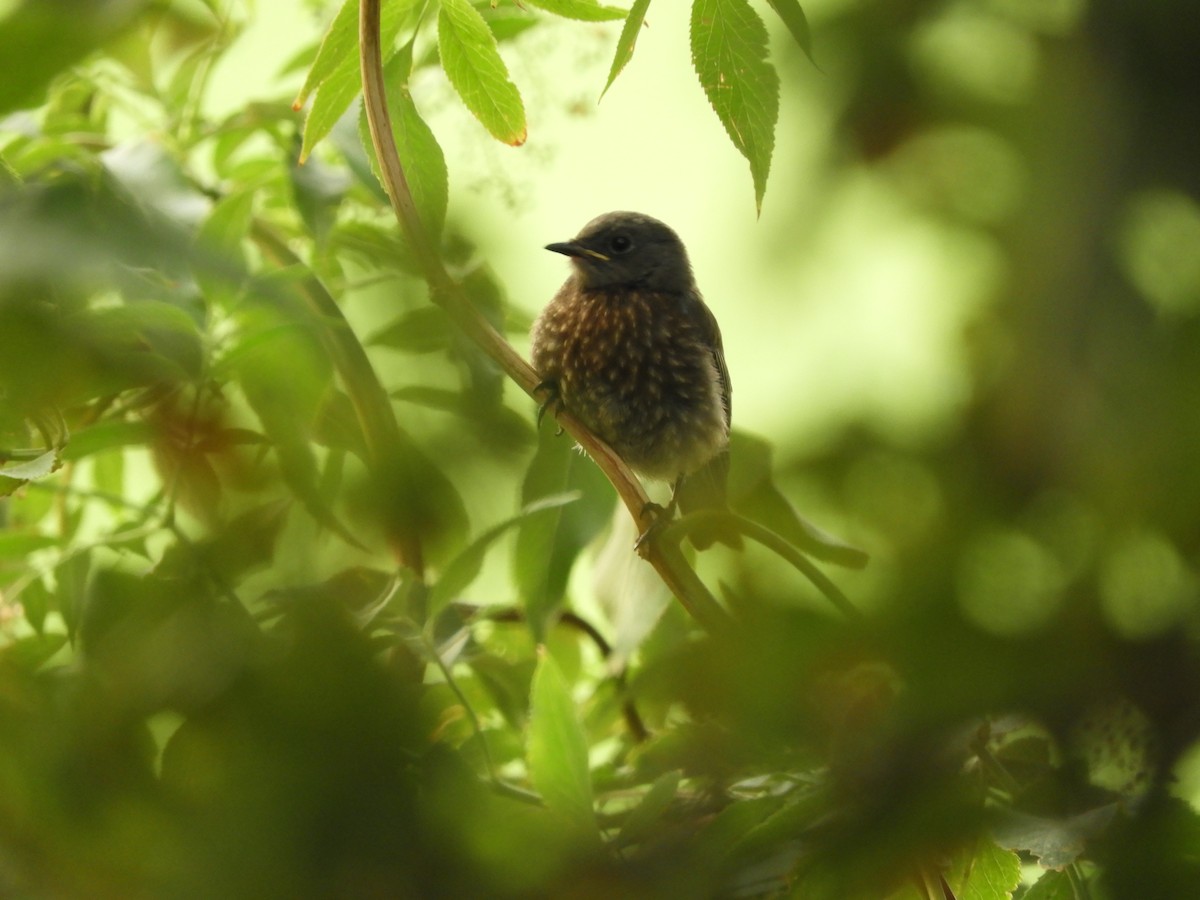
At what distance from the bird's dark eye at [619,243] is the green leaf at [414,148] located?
1088mm

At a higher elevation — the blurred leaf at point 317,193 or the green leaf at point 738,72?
the green leaf at point 738,72

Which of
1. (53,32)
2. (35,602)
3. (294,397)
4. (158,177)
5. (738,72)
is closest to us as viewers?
(53,32)

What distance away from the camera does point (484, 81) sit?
2.30ft

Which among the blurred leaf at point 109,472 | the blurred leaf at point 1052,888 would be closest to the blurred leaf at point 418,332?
the blurred leaf at point 1052,888

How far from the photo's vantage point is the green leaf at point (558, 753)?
0.93 feet

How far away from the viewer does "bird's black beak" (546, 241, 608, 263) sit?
1.69 m

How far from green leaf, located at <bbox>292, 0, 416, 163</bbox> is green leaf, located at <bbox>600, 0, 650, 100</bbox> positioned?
0.54ft

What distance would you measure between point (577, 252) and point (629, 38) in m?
1.18

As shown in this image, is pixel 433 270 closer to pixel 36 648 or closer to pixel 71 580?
pixel 36 648

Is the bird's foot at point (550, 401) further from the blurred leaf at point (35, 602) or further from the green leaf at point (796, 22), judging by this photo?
the green leaf at point (796, 22)

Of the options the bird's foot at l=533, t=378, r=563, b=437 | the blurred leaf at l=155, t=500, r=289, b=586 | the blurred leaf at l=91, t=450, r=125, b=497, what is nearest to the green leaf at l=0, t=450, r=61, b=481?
the blurred leaf at l=155, t=500, r=289, b=586

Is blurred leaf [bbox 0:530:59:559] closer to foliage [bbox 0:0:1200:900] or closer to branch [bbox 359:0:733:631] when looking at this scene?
branch [bbox 359:0:733:631]

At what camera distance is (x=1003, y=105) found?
0.21 metres

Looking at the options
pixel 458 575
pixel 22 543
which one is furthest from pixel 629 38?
pixel 22 543
